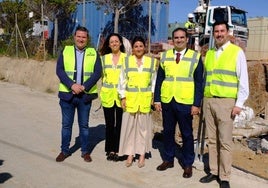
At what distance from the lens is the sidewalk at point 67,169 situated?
204 inches

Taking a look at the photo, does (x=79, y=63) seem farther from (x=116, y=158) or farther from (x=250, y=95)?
(x=250, y=95)

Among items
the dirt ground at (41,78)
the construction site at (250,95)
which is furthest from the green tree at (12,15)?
the dirt ground at (41,78)

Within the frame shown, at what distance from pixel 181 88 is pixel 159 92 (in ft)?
1.36

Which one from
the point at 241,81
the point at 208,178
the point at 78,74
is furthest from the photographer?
the point at 78,74

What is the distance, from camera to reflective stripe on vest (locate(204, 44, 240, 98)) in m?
4.84

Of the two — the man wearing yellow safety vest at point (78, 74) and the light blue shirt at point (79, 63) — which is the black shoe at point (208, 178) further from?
the light blue shirt at point (79, 63)

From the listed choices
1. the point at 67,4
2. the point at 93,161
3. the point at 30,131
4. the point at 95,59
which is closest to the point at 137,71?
the point at 95,59

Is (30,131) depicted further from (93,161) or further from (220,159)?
(220,159)

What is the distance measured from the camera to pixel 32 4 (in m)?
22.6

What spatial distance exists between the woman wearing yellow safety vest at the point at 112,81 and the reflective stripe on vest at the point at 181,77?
812 mm

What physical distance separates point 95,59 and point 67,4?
16747 mm

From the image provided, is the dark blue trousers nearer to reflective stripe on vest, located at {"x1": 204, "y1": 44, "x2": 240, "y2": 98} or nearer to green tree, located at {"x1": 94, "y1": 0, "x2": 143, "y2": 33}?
reflective stripe on vest, located at {"x1": 204, "y1": 44, "x2": 240, "y2": 98}

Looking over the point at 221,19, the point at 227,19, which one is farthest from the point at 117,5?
the point at 227,19

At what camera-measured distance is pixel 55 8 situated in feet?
72.3
